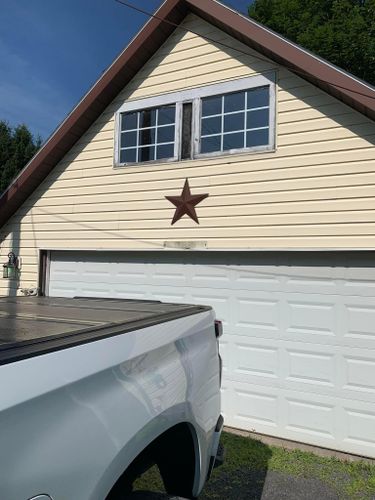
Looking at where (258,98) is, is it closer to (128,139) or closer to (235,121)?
(235,121)

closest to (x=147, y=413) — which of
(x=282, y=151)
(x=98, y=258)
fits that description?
(x=282, y=151)

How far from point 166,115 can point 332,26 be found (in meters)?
10.6

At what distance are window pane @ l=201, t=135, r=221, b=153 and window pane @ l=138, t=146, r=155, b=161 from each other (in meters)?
0.92

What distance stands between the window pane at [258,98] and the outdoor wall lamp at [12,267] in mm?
4862

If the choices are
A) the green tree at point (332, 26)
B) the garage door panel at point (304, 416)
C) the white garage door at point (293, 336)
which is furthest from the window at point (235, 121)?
the green tree at point (332, 26)

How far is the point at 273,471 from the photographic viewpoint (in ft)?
17.0

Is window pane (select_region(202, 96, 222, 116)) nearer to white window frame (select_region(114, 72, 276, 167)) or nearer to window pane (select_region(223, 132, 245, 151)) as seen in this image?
white window frame (select_region(114, 72, 276, 167))

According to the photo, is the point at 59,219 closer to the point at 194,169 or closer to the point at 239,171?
the point at 194,169

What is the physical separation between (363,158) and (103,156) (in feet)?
13.8

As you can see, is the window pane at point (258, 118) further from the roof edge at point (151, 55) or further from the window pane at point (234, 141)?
the roof edge at point (151, 55)

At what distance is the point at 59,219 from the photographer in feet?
26.5

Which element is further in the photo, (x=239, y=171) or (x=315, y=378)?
(x=239, y=171)

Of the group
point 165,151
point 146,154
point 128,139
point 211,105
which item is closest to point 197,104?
point 211,105

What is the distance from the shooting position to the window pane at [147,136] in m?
7.55
